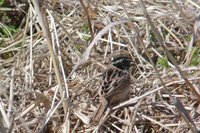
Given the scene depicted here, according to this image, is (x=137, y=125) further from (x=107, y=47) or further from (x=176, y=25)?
(x=176, y=25)

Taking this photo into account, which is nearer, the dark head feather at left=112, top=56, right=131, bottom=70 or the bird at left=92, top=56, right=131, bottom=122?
the bird at left=92, top=56, right=131, bottom=122

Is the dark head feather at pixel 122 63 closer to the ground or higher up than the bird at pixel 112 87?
higher up

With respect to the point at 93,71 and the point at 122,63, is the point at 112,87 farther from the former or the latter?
A: the point at 93,71

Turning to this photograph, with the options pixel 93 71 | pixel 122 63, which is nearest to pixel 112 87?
pixel 122 63

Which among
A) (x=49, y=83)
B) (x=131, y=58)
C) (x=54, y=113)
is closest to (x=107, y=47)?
(x=131, y=58)

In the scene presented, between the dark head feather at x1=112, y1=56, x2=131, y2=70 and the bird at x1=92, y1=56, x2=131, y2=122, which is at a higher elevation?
the dark head feather at x1=112, y1=56, x2=131, y2=70
